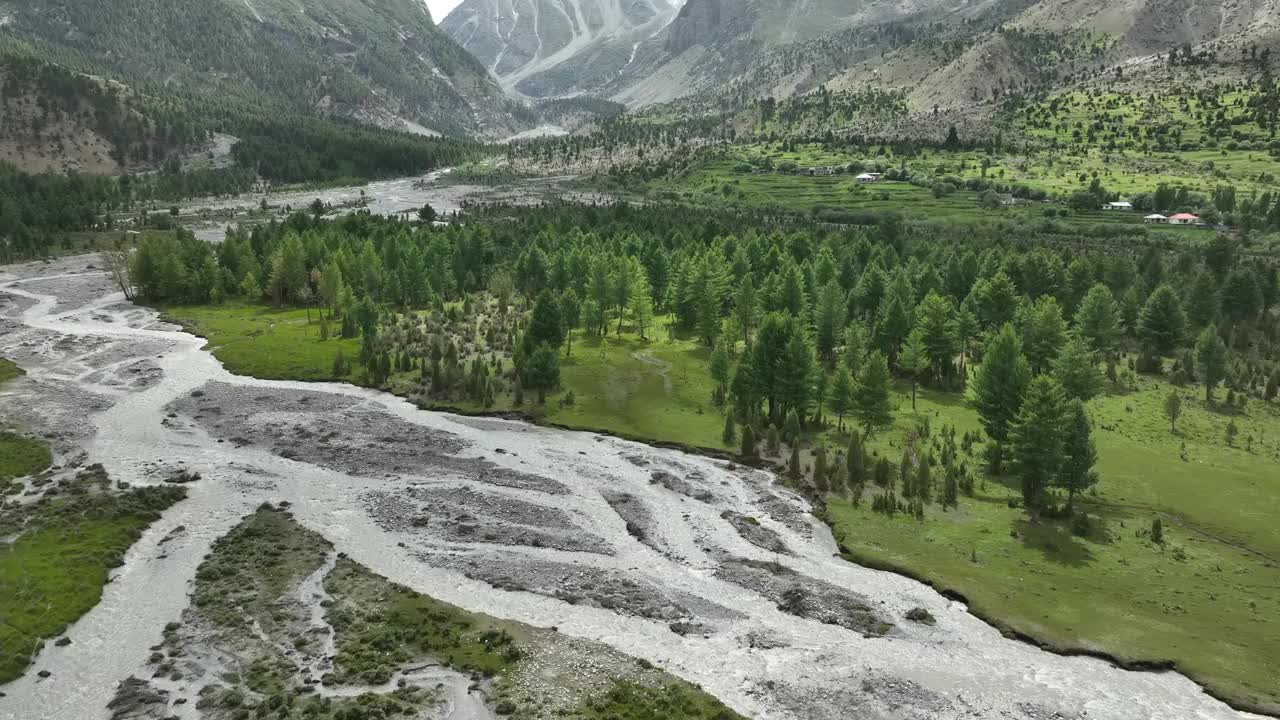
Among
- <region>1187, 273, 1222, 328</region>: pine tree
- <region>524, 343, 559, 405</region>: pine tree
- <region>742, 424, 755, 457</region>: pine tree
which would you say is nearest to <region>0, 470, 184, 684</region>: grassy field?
<region>524, 343, 559, 405</region>: pine tree

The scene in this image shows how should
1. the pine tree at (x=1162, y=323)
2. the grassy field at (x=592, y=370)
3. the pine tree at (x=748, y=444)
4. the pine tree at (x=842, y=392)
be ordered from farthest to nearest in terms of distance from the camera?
the pine tree at (x=1162, y=323) → the grassy field at (x=592, y=370) → the pine tree at (x=842, y=392) → the pine tree at (x=748, y=444)

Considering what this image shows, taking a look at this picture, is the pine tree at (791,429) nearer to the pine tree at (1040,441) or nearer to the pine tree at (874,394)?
the pine tree at (874,394)

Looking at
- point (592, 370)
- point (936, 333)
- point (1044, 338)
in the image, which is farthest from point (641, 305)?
point (1044, 338)

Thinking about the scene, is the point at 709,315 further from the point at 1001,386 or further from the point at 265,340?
the point at 265,340

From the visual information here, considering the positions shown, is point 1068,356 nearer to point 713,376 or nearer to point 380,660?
point 713,376

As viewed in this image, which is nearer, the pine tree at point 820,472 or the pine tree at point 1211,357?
the pine tree at point 820,472

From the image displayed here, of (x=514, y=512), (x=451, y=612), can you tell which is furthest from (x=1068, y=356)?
(x=451, y=612)

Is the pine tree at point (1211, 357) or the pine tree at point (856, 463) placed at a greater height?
the pine tree at point (1211, 357)

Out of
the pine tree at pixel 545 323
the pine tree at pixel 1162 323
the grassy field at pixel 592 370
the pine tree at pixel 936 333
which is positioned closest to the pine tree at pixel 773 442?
the grassy field at pixel 592 370
